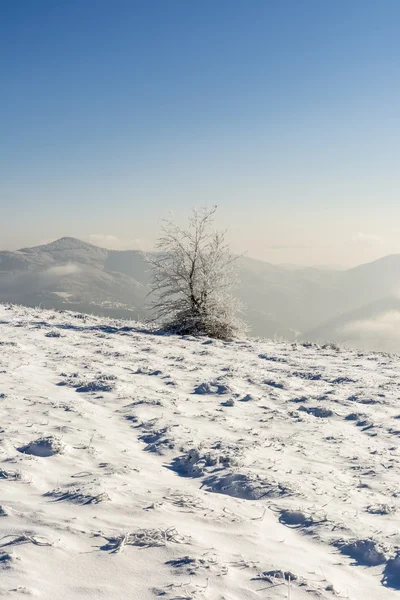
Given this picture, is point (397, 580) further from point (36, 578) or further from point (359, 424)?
point (359, 424)

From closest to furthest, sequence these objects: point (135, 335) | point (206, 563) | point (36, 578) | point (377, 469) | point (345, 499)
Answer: point (36, 578) < point (206, 563) < point (345, 499) < point (377, 469) < point (135, 335)

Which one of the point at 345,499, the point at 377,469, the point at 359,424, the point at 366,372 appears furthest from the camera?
the point at 366,372

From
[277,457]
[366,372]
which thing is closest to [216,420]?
[277,457]

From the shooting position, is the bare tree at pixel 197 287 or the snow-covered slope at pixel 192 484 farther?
the bare tree at pixel 197 287

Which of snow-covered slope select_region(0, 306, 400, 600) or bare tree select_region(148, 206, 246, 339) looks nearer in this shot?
snow-covered slope select_region(0, 306, 400, 600)

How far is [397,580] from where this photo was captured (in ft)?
11.7

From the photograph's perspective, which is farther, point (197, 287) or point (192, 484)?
point (197, 287)

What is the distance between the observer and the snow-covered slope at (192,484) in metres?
Result: 3.29

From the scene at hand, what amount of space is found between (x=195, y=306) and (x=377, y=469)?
16.4 m

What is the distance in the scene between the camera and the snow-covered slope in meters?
3.29

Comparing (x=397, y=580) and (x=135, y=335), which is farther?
(x=135, y=335)

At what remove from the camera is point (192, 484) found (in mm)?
5285

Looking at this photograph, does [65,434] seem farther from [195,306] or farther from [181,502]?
[195,306]

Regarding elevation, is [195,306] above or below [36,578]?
above
